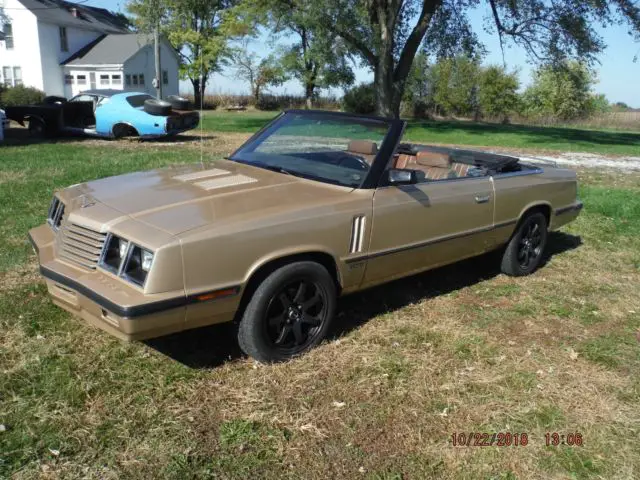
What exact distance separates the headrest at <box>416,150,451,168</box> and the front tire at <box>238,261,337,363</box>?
1.80 meters

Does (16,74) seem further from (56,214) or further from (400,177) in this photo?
(400,177)

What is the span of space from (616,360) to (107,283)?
3.39 meters

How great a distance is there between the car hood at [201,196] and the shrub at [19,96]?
29377 mm

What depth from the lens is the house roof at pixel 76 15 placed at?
35.5 metres

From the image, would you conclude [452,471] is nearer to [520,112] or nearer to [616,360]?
[616,360]

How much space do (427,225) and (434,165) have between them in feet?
2.99

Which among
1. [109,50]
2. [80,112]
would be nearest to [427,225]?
[80,112]

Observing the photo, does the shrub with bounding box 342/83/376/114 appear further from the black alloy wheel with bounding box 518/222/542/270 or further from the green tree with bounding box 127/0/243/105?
the black alloy wheel with bounding box 518/222/542/270

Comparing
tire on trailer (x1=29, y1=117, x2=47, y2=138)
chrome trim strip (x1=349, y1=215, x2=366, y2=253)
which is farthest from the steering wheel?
tire on trailer (x1=29, y1=117, x2=47, y2=138)

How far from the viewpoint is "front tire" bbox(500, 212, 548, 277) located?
17.4 feet

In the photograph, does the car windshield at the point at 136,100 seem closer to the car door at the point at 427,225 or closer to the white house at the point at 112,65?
the car door at the point at 427,225

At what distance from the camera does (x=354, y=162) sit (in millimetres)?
4148

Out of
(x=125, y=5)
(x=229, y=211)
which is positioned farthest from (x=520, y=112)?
(x=229, y=211)
